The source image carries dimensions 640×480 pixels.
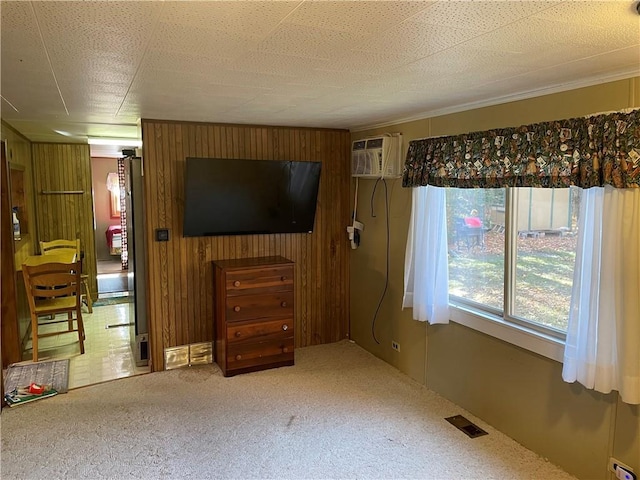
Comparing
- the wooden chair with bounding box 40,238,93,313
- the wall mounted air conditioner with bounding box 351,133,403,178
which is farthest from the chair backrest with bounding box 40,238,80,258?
the wall mounted air conditioner with bounding box 351,133,403,178

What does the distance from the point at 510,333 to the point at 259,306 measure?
79.1 inches

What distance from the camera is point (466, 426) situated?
10.4ft

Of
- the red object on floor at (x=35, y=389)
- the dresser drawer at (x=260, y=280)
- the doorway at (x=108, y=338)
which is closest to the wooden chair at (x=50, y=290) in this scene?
the doorway at (x=108, y=338)

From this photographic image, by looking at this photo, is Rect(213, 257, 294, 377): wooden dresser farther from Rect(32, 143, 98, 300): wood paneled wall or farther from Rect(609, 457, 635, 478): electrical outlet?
Rect(32, 143, 98, 300): wood paneled wall

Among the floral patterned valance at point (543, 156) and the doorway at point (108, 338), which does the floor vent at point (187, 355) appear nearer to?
the doorway at point (108, 338)

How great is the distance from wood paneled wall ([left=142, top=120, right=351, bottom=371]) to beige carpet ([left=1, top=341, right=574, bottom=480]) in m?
0.59

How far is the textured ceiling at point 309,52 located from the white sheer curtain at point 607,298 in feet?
2.12

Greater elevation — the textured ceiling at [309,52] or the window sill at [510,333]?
the textured ceiling at [309,52]

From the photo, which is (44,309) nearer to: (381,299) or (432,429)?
(381,299)

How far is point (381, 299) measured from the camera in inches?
172

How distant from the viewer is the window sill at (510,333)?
8.80 feet

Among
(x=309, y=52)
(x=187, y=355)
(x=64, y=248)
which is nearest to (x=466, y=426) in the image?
(x=187, y=355)

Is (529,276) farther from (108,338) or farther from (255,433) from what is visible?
(108,338)

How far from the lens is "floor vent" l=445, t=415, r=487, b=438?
307cm
